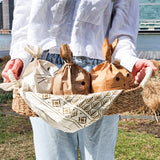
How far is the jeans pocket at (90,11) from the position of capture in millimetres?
1421

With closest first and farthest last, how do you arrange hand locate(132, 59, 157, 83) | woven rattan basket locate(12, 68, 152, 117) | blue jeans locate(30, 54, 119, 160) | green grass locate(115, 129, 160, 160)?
1. woven rattan basket locate(12, 68, 152, 117)
2. hand locate(132, 59, 157, 83)
3. blue jeans locate(30, 54, 119, 160)
4. green grass locate(115, 129, 160, 160)

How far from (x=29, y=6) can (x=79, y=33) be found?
0.30m

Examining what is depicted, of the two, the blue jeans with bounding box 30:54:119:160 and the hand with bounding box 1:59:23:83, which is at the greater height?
the hand with bounding box 1:59:23:83

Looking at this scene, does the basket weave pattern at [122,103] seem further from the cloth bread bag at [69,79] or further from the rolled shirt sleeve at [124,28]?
the rolled shirt sleeve at [124,28]

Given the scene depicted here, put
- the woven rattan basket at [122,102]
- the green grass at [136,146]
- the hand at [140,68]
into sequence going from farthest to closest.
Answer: the green grass at [136,146] → the hand at [140,68] → the woven rattan basket at [122,102]

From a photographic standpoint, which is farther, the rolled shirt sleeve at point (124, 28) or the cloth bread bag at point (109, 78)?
the rolled shirt sleeve at point (124, 28)

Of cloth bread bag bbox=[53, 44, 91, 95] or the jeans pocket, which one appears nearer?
cloth bread bag bbox=[53, 44, 91, 95]

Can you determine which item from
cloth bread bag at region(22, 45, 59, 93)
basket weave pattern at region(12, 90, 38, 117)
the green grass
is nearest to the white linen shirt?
cloth bread bag at region(22, 45, 59, 93)

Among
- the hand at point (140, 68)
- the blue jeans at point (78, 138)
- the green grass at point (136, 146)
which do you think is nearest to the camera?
the hand at point (140, 68)

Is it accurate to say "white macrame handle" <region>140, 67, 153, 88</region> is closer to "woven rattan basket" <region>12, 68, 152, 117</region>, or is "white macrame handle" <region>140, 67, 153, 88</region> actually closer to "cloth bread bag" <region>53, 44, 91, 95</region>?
"woven rattan basket" <region>12, 68, 152, 117</region>

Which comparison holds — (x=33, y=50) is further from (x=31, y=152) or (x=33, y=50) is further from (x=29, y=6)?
(x=31, y=152)

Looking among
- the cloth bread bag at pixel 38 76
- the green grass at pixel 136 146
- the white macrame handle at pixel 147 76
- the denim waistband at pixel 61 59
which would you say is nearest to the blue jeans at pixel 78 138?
the denim waistband at pixel 61 59

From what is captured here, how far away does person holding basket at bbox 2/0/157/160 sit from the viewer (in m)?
1.40

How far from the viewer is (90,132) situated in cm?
140
